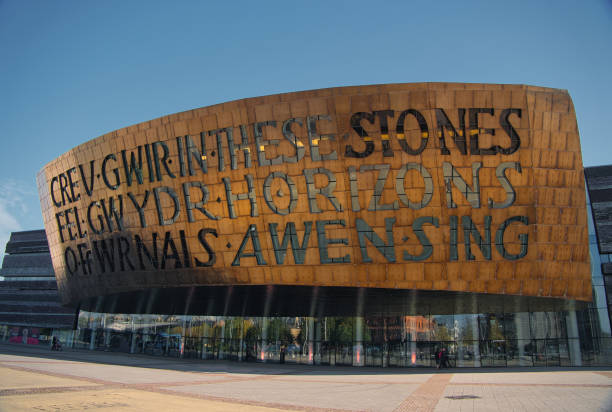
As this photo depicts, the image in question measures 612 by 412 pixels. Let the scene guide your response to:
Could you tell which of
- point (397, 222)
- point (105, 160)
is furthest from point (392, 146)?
point (105, 160)

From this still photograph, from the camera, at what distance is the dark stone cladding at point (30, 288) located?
67188 millimetres

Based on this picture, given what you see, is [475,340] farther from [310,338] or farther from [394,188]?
[394,188]

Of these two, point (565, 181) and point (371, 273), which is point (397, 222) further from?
point (565, 181)

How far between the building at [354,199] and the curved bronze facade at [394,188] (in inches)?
3.0

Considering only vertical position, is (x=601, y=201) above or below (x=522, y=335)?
above

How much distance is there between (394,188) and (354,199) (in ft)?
7.45

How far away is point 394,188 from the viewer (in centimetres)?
2416

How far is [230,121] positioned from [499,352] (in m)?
26.9

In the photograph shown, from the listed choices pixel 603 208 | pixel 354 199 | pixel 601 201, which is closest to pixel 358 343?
pixel 354 199

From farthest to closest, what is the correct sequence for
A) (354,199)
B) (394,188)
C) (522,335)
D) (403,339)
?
(403,339) < (522,335) < (354,199) < (394,188)

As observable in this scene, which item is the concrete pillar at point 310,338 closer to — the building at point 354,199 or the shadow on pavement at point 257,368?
the shadow on pavement at point 257,368

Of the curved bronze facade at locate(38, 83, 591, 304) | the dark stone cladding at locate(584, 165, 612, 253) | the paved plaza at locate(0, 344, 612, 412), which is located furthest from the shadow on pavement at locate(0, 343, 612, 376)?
the dark stone cladding at locate(584, 165, 612, 253)

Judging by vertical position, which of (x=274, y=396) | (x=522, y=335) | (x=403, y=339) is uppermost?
(x=522, y=335)

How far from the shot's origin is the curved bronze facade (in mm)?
23781
